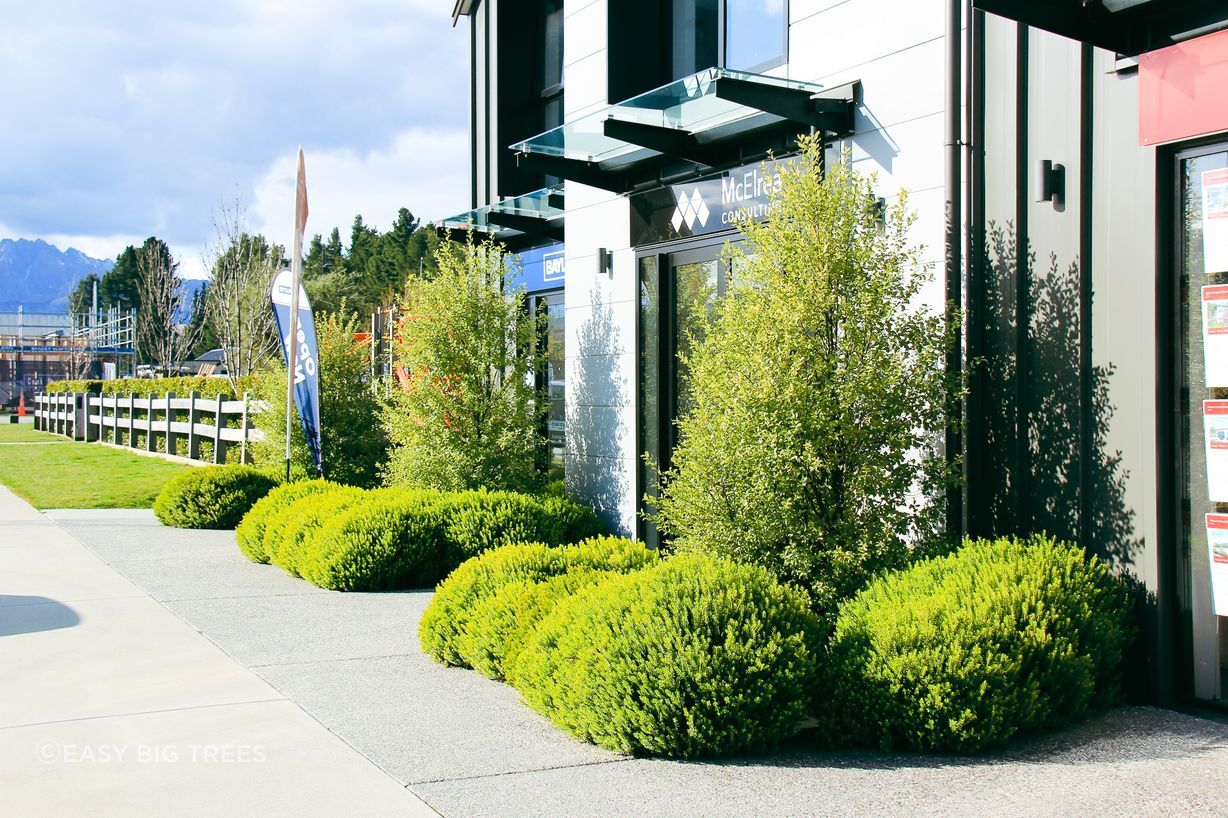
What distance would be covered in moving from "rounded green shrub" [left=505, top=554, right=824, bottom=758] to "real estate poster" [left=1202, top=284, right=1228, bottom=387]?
2.38 metres

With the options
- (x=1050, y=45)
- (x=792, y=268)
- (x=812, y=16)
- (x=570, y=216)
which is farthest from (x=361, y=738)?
(x=570, y=216)

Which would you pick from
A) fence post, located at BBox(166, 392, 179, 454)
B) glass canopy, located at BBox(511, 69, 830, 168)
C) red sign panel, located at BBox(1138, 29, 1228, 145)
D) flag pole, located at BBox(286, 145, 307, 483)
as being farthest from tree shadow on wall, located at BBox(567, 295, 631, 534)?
fence post, located at BBox(166, 392, 179, 454)

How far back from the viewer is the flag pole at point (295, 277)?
12.5 metres

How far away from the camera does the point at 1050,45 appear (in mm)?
6461

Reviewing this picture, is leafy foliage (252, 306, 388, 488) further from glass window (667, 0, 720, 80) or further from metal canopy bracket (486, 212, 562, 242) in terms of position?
glass window (667, 0, 720, 80)

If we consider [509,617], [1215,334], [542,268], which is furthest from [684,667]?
[542,268]

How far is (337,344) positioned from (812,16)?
8081 mm

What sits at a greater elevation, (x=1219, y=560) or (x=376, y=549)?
(x=1219, y=560)

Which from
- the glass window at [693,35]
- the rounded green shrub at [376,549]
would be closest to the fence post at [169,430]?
the rounded green shrub at [376,549]

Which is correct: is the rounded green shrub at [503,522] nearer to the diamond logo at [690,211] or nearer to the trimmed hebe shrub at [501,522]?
the trimmed hebe shrub at [501,522]

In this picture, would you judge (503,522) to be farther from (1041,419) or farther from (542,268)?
(542,268)

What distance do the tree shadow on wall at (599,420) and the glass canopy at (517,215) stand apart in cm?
217

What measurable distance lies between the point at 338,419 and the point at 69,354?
6724 centimetres

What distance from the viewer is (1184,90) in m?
5.70
